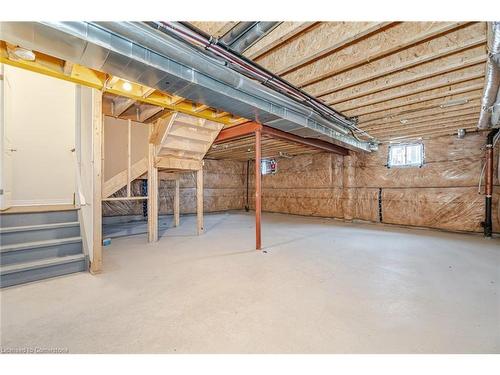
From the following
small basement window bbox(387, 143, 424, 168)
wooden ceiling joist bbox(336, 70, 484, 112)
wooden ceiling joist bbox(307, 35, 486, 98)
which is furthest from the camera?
small basement window bbox(387, 143, 424, 168)

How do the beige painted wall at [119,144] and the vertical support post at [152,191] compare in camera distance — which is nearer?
the beige painted wall at [119,144]

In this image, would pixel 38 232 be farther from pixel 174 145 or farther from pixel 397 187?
pixel 397 187

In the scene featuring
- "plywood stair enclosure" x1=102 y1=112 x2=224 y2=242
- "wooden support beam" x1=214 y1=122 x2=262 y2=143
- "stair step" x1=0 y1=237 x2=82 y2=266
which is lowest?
"stair step" x1=0 y1=237 x2=82 y2=266

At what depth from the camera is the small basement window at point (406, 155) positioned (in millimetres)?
5273

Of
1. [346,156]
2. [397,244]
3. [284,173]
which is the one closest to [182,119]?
[397,244]

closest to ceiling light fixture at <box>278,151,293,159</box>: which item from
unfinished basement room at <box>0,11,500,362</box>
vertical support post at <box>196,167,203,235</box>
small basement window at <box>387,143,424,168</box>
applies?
unfinished basement room at <box>0,11,500,362</box>

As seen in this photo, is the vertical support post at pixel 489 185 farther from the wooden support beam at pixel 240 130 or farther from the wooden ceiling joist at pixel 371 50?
the wooden support beam at pixel 240 130

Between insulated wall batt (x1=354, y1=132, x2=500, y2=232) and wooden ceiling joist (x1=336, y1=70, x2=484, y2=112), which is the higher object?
wooden ceiling joist (x1=336, y1=70, x2=484, y2=112)

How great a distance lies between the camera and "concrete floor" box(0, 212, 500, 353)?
1.31 metres

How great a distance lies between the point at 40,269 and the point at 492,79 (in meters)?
4.88

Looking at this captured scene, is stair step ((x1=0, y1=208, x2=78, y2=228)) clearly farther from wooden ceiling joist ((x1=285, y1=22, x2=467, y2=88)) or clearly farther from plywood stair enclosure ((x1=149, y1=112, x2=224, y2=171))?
wooden ceiling joist ((x1=285, y1=22, x2=467, y2=88))

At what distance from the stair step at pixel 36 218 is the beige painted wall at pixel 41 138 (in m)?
1.20

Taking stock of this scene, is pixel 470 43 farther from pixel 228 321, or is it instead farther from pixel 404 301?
pixel 228 321

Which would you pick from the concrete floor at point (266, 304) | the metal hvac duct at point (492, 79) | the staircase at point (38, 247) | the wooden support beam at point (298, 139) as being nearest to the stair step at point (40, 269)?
the staircase at point (38, 247)
